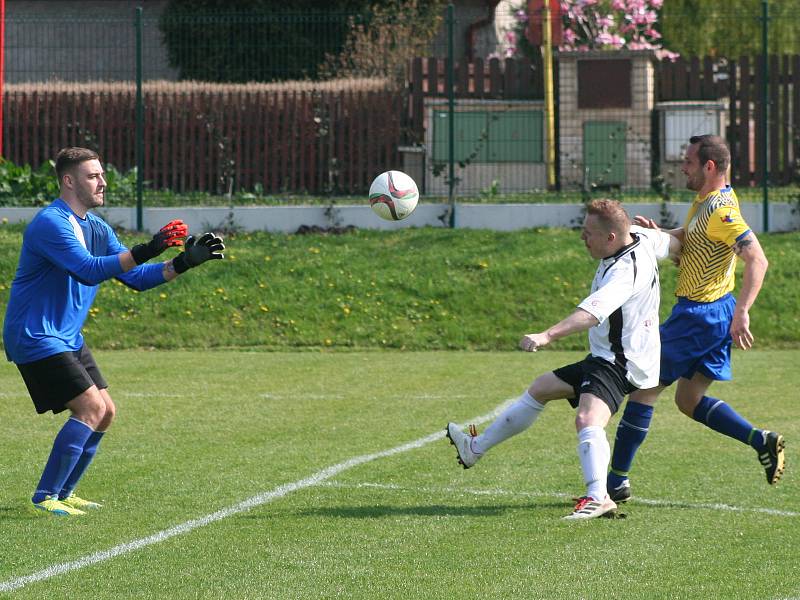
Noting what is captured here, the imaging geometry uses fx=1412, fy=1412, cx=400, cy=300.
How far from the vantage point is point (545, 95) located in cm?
1991

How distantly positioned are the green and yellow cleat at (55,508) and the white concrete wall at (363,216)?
12.0 m

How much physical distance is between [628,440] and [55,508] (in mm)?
3090

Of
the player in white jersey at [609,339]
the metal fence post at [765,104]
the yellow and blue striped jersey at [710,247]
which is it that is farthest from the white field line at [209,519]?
the metal fence post at [765,104]

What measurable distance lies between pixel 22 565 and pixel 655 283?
138 inches

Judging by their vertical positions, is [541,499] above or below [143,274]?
below

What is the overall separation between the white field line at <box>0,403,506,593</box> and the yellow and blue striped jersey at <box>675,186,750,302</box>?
2309mm

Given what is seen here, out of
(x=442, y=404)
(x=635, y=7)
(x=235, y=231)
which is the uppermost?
(x=635, y=7)

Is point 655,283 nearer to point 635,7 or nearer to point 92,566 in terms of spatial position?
point 92,566

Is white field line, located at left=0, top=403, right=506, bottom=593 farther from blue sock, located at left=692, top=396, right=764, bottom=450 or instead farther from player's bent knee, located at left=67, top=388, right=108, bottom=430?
blue sock, located at left=692, top=396, right=764, bottom=450

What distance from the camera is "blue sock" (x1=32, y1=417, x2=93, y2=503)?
738 cm

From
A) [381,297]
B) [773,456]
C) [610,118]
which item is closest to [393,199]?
[773,456]

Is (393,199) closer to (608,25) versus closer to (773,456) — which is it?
(773,456)

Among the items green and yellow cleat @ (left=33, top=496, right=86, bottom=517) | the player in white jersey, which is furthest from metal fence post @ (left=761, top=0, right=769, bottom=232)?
green and yellow cleat @ (left=33, top=496, right=86, bottom=517)

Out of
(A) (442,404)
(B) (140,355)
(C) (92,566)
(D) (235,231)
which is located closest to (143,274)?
(C) (92,566)
